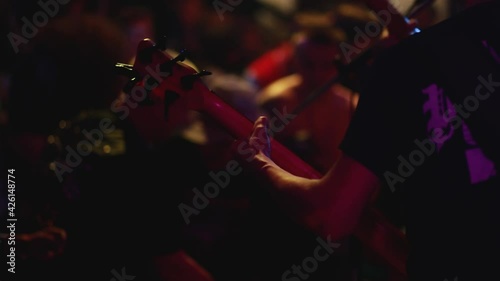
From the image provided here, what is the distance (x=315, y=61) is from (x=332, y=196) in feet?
11.0

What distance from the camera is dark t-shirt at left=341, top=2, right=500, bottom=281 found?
6.23 ft

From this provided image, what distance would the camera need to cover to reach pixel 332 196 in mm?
1925

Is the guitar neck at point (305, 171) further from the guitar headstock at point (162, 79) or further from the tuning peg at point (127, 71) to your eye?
the tuning peg at point (127, 71)

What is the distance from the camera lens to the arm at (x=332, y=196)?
6.27 ft

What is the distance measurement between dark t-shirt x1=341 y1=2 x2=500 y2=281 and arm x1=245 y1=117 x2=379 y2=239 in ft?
0.13

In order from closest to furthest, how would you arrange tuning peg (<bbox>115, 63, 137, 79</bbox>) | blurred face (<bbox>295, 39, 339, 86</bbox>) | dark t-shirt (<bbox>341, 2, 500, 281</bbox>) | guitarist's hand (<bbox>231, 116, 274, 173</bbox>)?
dark t-shirt (<bbox>341, 2, 500, 281</bbox>) → guitarist's hand (<bbox>231, 116, 274, 173</bbox>) → tuning peg (<bbox>115, 63, 137, 79</bbox>) → blurred face (<bbox>295, 39, 339, 86</bbox>)

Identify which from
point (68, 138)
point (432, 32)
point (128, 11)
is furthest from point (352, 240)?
point (128, 11)

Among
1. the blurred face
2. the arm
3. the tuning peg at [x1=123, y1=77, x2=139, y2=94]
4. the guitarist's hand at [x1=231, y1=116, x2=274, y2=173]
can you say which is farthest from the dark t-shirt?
the blurred face

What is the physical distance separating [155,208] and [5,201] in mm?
942

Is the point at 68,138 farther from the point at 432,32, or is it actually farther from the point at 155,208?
the point at 432,32

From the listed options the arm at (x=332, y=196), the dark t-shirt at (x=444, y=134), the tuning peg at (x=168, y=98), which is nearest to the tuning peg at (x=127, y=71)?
the tuning peg at (x=168, y=98)

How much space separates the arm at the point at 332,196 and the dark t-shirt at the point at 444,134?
39 mm

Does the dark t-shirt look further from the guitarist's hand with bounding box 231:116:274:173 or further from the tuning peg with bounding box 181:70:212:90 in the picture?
the tuning peg with bounding box 181:70:212:90

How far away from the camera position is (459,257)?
6.38ft
